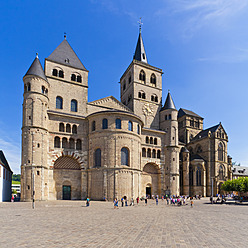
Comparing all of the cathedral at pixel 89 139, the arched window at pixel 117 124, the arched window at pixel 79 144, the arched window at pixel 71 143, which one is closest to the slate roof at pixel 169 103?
the cathedral at pixel 89 139

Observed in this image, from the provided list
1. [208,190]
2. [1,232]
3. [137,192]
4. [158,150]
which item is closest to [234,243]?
[1,232]

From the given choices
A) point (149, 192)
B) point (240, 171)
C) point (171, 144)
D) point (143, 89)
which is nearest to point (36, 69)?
point (143, 89)

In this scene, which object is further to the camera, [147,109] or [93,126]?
[147,109]

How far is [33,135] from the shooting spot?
Result: 122 ft

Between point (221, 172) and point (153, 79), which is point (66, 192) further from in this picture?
point (221, 172)

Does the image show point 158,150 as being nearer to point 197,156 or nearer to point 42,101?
point 197,156

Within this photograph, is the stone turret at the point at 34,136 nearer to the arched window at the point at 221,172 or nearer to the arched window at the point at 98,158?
the arched window at the point at 98,158

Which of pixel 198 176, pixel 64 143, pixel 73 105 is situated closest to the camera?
pixel 64 143

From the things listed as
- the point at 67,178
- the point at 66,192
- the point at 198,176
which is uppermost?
the point at 67,178

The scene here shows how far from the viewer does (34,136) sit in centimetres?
3712

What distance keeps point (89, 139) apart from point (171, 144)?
64.9ft

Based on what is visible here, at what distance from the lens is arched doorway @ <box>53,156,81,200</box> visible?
4003 cm

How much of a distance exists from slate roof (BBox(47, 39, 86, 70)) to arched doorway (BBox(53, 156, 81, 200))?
2011 cm

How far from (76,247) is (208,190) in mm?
57146
